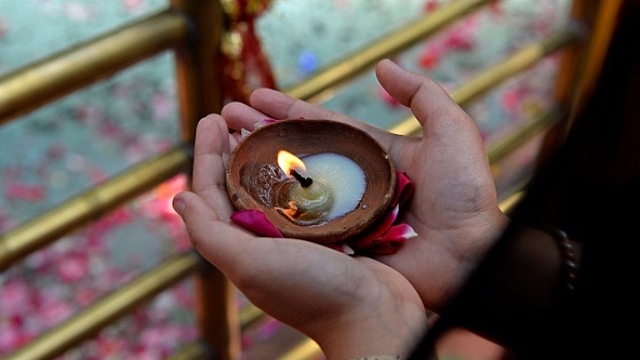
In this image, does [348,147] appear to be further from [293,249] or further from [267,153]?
[293,249]

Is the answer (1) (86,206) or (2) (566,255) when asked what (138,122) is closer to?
(1) (86,206)

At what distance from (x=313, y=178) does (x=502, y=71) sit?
0.65 meters

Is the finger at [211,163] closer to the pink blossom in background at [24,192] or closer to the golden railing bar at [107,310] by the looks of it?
the golden railing bar at [107,310]

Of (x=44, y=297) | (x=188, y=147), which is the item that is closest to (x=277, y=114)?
(x=188, y=147)

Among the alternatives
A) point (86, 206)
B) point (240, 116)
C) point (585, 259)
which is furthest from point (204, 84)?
point (585, 259)

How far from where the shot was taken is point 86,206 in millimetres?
1029

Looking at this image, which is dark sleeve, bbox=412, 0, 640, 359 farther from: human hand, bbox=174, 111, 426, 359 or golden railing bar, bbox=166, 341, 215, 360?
golden railing bar, bbox=166, 341, 215, 360

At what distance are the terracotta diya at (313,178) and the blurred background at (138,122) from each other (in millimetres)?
525

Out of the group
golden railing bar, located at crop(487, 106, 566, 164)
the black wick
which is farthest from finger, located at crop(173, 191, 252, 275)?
golden railing bar, located at crop(487, 106, 566, 164)

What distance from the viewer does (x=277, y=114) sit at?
38.6 inches

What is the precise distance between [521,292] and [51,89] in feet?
1.68

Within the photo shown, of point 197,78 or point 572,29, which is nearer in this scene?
point 197,78

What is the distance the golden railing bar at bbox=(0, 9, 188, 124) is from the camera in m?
0.86

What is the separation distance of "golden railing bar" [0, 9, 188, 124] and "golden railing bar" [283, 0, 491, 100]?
0.27 meters
